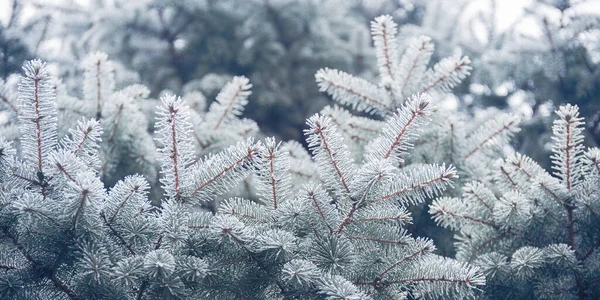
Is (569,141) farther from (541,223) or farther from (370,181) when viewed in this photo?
(370,181)

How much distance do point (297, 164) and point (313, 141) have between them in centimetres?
84

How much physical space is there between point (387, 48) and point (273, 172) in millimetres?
1097

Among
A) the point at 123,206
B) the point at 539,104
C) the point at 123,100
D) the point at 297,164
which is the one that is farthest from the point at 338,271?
the point at 539,104

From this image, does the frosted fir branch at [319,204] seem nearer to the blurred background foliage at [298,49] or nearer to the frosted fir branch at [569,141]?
the frosted fir branch at [569,141]

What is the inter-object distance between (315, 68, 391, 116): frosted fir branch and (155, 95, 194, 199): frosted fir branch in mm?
850

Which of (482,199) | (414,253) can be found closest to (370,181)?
(414,253)

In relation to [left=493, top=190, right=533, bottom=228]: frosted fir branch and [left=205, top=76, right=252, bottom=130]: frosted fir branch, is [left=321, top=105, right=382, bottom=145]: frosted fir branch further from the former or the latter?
[left=493, top=190, right=533, bottom=228]: frosted fir branch

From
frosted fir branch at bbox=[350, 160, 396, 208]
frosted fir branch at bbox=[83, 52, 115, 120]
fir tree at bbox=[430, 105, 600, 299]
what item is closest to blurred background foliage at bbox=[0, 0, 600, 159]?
frosted fir branch at bbox=[83, 52, 115, 120]

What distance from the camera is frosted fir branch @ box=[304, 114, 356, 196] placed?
149 centimetres

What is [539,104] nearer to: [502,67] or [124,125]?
[502,67]

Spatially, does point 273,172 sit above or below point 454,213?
above

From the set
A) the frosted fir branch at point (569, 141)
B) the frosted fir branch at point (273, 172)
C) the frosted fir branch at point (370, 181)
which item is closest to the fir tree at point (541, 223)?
the frosted fir branch at point (569, 141)

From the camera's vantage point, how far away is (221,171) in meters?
1.52

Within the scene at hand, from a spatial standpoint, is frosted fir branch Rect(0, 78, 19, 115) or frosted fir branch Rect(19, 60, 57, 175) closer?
frosted fir branch Rect(19, 60, 57, 175)
